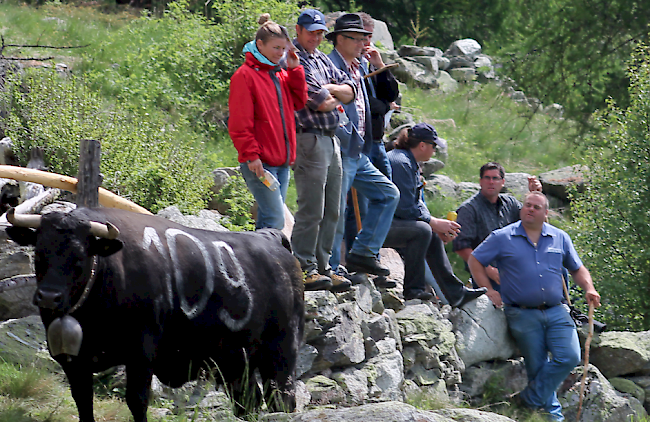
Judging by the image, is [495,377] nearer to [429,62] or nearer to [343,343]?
[343,343]

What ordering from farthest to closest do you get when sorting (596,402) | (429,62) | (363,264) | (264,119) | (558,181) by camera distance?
(429,62)
(558,181)
(596,402)
(363,264)
(264,119)

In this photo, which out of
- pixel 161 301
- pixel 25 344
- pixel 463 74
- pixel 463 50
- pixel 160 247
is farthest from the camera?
pixel 463 50

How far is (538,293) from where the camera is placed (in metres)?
8.26

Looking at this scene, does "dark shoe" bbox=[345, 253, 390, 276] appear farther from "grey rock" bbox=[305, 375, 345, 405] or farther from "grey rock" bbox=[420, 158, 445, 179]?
"grey rock" bbox=[420, 158, 445, 179]

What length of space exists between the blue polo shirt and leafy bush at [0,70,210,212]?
3.38 meters

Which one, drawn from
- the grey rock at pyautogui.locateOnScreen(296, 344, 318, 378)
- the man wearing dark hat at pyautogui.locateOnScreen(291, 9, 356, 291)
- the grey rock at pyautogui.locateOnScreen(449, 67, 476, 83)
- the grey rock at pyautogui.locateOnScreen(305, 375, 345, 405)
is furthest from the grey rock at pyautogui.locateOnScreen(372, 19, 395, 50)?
the grey rock at pyautogui.locateOnScreen(305, 375, 345, 405)

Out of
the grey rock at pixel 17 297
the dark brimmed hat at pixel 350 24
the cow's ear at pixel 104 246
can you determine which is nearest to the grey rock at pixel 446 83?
the dark brimmed hat at pixel 350 24

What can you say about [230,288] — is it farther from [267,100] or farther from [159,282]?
[267,100]

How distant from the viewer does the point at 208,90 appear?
1275 cm

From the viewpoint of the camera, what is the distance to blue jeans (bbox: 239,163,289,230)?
6.02 metres

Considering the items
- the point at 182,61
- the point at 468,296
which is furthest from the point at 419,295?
the point at 182,61

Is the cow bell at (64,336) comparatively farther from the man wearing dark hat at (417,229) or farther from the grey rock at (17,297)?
the man wearing dark hat at (417,229)

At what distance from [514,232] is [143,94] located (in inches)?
239

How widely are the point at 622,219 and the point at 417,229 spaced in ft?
18.6
